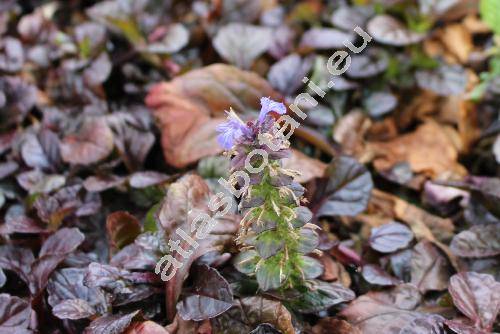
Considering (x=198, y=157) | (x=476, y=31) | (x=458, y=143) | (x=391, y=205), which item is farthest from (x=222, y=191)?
(x=476, y=31)

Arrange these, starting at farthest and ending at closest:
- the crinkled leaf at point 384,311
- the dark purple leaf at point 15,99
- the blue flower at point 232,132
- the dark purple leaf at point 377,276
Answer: the dark purple leaf at point 15,99 < the dark purple leaf at point 377,276 < the crinkled leaf at point 384,311 < the blue flower at point 232,132

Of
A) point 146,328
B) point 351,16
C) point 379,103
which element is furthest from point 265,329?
point 351,16

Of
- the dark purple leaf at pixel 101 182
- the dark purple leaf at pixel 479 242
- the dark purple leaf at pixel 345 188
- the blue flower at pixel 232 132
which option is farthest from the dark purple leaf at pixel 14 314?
the dark purple leaf at pixel 479 242

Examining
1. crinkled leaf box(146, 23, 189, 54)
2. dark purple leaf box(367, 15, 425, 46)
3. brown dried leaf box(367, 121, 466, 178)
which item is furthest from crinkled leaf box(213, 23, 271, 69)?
brown dried leaf box(367, 121, 466, 178)

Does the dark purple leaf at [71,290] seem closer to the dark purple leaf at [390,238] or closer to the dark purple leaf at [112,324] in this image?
the dark purple leaf at [112,324]

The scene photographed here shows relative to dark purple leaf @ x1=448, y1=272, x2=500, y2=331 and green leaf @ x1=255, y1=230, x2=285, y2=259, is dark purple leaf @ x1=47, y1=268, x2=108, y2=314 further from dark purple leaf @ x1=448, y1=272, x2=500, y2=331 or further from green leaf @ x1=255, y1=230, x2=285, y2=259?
dark purple leaf @ x1=448, y1=272, x2=500, y2=331

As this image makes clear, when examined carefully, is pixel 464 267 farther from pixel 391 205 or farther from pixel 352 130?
pixel 352 130

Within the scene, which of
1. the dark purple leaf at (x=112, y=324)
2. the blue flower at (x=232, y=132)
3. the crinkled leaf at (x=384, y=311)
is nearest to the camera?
the blue flower at (x=232, y=132)
